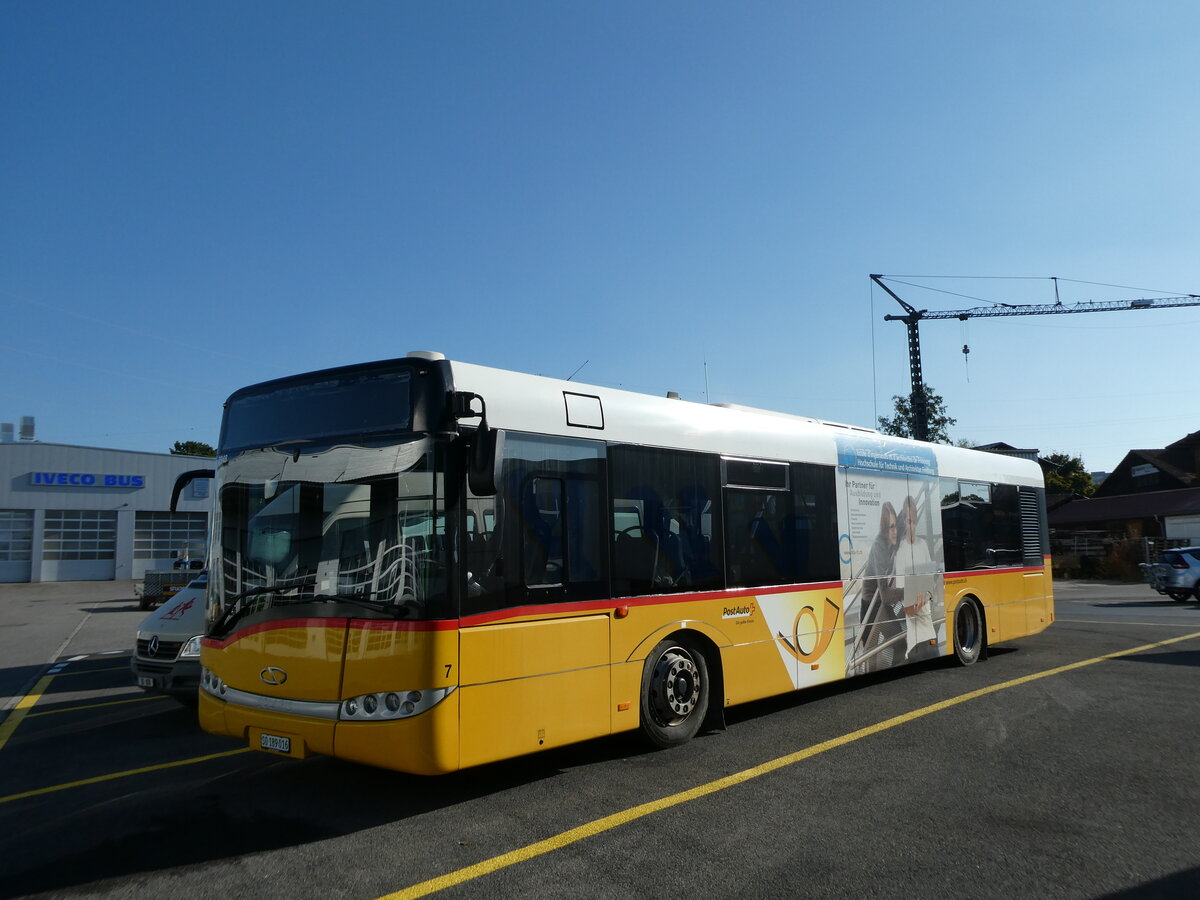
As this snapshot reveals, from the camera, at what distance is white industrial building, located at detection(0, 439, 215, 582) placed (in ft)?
138

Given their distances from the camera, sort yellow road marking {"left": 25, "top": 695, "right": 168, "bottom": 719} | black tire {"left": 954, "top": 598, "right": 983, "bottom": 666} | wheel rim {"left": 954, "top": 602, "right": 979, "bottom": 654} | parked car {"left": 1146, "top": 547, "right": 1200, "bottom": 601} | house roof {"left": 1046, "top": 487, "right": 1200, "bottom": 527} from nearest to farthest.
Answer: yellow road marking {"left": 25, "top": 695, "right": 168, "bottom": 719} → black tire {"left": 954, "top": 598, "right": 983, "bottom": 666} → wheel rim {"left": 954, "top": 602, "right": 979, "bottom": 654} → parked car {"left": 1146, "top": 547, "right": 1200, "bottom": 601} → house roof {"left": 1046, "top": 487, "right": 1200, "bottom": 527}

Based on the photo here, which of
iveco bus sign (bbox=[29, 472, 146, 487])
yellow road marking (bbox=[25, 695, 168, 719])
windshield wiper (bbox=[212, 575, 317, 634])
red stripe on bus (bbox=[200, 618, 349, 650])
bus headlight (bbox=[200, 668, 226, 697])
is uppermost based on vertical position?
iveco bus sign (bbox=[29, 472, 146, 487])

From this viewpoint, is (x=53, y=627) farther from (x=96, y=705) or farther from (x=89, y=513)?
(x=89, y=513)

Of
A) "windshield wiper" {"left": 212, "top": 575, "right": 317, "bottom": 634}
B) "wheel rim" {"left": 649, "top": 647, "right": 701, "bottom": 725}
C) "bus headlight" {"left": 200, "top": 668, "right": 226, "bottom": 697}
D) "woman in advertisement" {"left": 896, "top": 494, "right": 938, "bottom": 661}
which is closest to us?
"windshield wiper" {"left": 212, "top": 575, "right": 317, "bottom": 634}

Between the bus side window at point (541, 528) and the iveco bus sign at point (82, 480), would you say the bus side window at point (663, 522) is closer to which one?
the bus side window at point (541, 528)

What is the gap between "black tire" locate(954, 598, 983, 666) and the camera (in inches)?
440

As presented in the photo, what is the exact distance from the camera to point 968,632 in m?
11.5

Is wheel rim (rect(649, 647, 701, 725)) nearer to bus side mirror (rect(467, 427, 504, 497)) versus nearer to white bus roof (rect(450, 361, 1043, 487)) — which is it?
white bus roof (rect(450, 361, 1043, 487))

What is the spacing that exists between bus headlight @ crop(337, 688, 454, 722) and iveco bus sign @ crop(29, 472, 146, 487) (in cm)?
4585

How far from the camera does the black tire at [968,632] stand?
440 inches

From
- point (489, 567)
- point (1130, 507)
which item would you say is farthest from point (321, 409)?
point (1130, 507)

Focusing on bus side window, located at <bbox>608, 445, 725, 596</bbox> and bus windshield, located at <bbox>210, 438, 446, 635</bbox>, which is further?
bus side window, located at <bbox>608, 445, 725, 596</bbox>

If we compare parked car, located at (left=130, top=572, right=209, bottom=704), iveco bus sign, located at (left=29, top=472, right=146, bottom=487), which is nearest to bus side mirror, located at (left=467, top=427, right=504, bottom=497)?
parked car, located at (left=130, top=572, right=209, bottom=704)

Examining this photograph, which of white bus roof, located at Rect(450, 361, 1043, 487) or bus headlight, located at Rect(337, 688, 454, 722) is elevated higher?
white bus roof, located at Rect(450, 361, 1043, 487)
